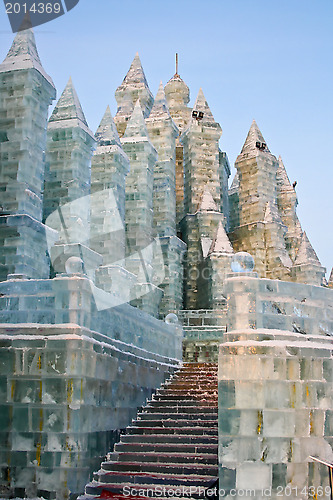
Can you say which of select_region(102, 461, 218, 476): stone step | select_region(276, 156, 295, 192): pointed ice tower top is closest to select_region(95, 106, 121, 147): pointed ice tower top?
select_region(102, 461, 218, 476): stone step

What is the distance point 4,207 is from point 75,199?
16.3ft

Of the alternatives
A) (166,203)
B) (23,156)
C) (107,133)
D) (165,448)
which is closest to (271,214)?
(166,203)

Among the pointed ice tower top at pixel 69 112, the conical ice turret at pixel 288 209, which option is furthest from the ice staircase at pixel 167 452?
the conical ice turret at pixel 288 209

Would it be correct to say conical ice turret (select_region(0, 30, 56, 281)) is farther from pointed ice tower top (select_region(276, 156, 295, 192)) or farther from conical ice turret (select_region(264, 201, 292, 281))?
pointed ice tower top (select_region(276, 156, 295, 192))

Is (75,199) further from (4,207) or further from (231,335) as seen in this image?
(231,335)

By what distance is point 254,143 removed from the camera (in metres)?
38.1

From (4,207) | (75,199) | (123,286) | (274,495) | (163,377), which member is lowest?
(274,495)

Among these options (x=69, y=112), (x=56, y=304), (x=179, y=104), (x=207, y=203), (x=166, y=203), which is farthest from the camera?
(x=179, y=104)

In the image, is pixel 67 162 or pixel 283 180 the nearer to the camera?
pixel 67 162

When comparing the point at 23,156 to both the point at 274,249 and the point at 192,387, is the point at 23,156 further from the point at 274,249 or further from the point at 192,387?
the point at 274,249

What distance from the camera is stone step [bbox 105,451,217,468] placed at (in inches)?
412

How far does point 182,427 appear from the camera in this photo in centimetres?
1191

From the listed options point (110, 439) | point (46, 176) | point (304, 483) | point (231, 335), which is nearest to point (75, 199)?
point (46, 176)

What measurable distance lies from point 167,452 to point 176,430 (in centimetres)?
73
